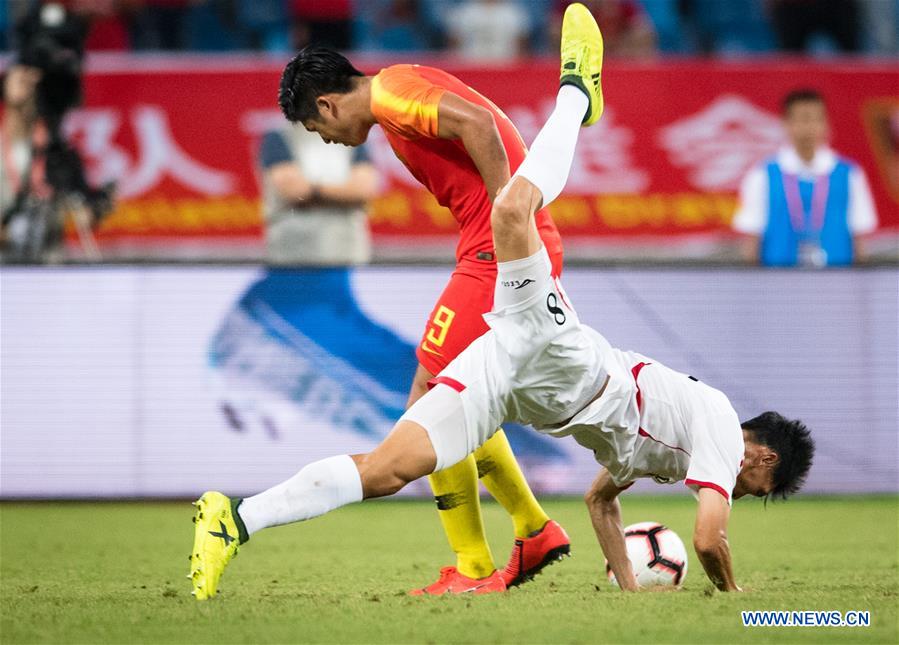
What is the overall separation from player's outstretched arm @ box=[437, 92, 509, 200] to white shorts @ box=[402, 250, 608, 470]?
447 mm

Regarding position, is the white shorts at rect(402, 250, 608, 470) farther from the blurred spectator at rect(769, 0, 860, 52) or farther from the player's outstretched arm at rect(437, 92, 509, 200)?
the blurred spectator at rect(769, 0, 860, 52)

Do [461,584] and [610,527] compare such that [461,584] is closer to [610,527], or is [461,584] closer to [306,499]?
[610,527]

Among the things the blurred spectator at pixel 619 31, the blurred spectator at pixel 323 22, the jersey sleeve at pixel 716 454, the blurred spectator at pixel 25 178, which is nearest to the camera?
the jersey sleeve at pixel 716 454

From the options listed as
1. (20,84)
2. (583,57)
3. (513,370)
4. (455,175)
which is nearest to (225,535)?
(513,370)

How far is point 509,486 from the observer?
17.5ft

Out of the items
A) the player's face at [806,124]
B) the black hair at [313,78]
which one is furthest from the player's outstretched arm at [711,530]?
the player's face at [806,124]

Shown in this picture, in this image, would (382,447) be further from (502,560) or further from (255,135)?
(255,135)

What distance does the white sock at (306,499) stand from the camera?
14.5 feet

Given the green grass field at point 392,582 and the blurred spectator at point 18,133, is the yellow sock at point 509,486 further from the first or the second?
the blurred spectator at point 18,133

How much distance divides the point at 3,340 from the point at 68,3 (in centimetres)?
491

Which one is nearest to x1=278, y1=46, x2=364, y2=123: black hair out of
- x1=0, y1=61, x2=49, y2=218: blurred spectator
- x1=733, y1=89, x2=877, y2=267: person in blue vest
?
x1=733, y1=89, x2=877, y2=267: person in blue vest

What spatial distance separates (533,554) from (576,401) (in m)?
0.91

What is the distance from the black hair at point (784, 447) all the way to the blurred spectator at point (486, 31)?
770cm

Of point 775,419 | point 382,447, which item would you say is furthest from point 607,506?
point 382,447
